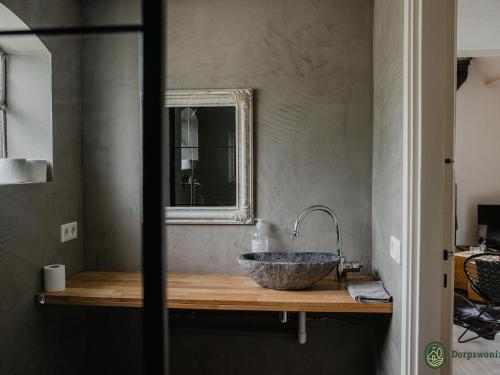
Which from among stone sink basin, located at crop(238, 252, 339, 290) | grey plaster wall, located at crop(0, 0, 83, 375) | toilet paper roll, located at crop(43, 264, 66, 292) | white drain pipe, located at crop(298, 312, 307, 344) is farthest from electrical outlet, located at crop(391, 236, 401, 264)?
toilet paper roll, located at crop(43, 264, 66, 292)

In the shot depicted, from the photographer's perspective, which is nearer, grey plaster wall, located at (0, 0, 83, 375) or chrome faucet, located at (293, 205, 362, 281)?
grey plaster wall, located at (0, 0, 83, 375)

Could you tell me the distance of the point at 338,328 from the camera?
2.40 metres

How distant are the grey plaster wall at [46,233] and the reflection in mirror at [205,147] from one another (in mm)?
609

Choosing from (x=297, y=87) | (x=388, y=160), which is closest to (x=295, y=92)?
(x=297, y=87)

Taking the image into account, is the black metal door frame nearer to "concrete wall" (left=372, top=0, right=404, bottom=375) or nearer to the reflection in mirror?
"concrete wall" (left=372, top=0, right=404, bottom=375)

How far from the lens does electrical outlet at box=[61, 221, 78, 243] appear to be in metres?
1.96

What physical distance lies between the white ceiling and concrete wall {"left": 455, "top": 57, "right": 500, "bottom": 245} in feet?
7.58

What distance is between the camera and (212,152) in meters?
2.44

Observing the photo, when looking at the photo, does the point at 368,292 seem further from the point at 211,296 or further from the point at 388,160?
the point at 211,296

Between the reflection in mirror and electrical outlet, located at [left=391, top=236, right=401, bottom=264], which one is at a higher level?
the reflection in mirror

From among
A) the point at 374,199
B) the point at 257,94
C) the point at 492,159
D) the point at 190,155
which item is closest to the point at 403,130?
the point at 374,199

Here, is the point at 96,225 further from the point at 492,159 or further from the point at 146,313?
the point at 492,159

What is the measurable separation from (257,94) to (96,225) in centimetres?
108

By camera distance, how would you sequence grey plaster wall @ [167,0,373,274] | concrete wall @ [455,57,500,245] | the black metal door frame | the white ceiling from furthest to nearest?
concrete wall @ [455,57,500,245], the white ceiling, grey plaster wall @ [167,0,373,274], the black metal door frame
